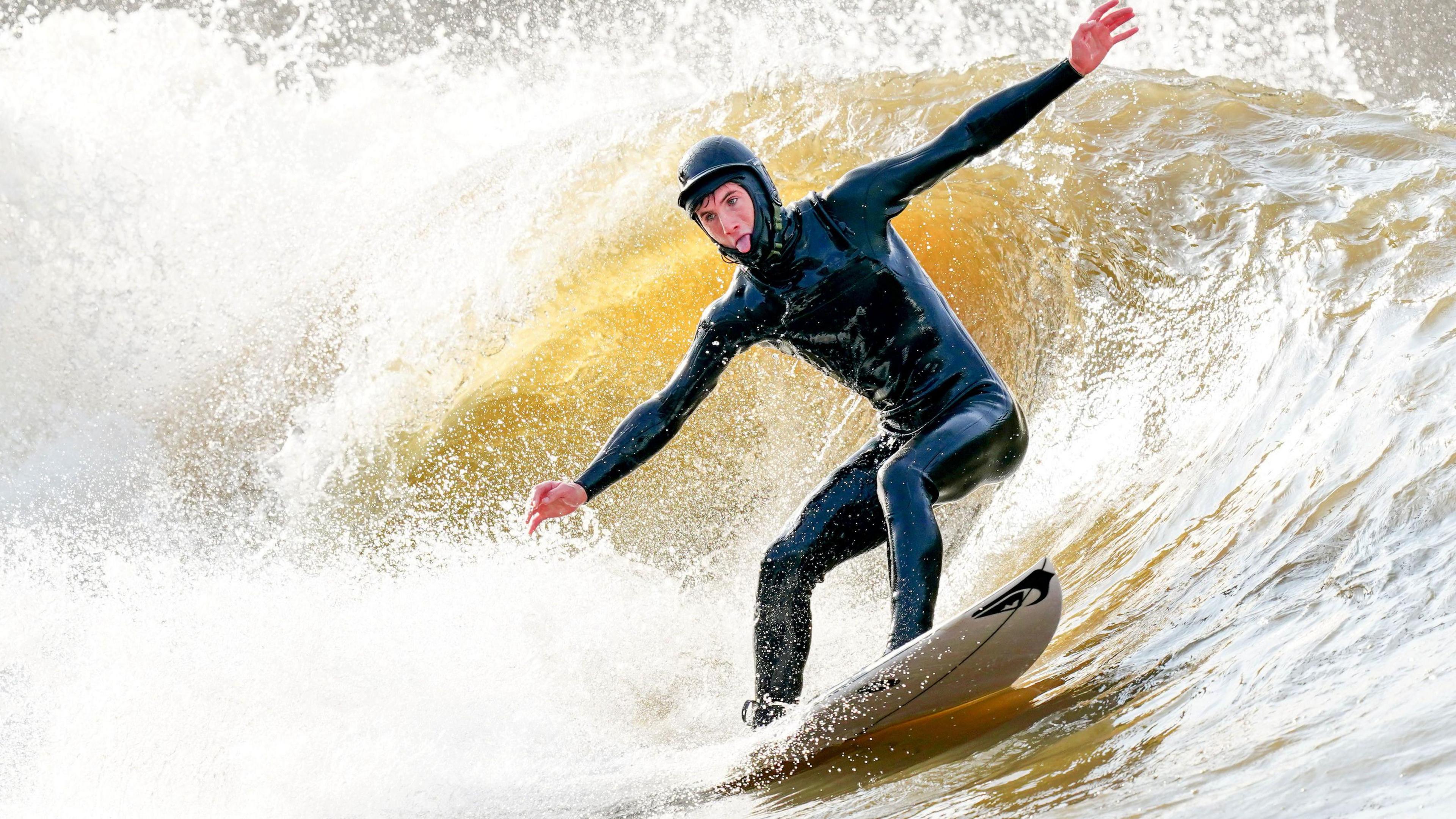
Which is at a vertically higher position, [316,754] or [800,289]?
[800,289]

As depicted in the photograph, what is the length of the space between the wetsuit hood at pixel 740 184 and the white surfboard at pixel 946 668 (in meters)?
1.38

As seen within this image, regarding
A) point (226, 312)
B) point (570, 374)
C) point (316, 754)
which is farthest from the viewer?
point (226, 312)

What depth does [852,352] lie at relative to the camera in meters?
4.05

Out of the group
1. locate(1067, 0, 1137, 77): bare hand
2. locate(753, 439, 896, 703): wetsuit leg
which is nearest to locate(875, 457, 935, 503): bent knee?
locate(753, 439, 896, 703): wetsuit leg

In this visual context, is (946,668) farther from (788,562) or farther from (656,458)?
(656,458)

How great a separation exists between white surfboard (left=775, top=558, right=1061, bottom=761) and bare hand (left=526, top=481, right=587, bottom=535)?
3.74 ft

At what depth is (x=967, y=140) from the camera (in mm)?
3916

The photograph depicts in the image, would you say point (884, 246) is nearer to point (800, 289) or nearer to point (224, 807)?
point (800, 289)

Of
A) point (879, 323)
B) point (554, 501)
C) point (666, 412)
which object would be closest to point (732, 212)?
point (879, 323)

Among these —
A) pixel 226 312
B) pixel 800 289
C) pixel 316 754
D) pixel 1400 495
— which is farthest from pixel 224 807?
pixel 226 312

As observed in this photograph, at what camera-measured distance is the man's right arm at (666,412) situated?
13.7 ft

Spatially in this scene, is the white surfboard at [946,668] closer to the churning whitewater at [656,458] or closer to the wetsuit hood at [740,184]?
the churning whitewater at [656,458]

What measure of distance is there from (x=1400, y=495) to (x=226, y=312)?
9.91m

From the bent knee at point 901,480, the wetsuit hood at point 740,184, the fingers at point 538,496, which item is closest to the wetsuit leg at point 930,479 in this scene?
the bent knee at point 901,480
